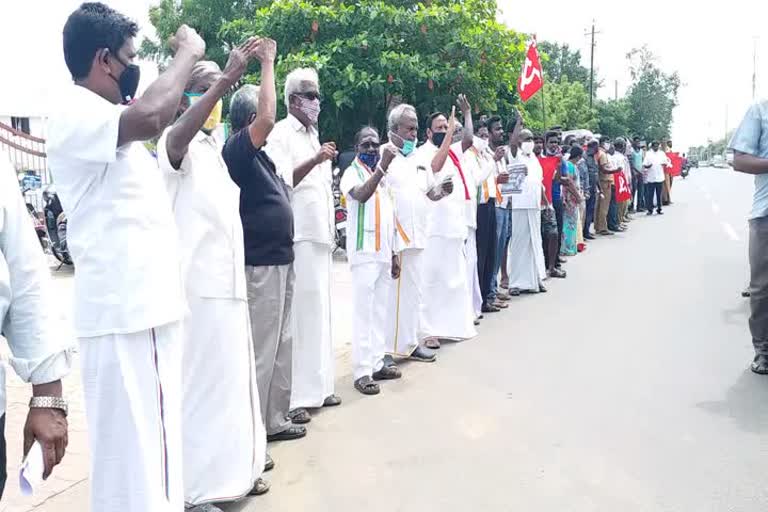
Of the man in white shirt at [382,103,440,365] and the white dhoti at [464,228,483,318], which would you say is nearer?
the man in white shirt at [382,103,440,365]

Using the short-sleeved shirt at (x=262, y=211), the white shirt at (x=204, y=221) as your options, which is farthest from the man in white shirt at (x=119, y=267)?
the short-sleeved shirt at (x=262, y=211)

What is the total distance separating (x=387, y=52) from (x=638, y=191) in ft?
37.8

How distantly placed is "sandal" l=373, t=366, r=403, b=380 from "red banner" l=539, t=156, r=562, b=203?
552 cm

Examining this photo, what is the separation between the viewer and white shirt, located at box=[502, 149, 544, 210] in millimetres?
9297

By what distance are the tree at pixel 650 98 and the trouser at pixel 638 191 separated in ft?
88.8

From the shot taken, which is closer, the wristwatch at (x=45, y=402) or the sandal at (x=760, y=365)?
the wristwatch at (x=45, y=402)

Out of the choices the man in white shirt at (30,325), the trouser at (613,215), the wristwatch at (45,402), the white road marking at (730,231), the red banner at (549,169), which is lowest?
the white road marking at (730,231)

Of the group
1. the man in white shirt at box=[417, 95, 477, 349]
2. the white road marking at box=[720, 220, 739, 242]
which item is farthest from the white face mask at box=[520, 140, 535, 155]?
the white road marking at box=[720, 220, 739, 242]

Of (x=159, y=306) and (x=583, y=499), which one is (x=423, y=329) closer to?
(x=583, y=499)

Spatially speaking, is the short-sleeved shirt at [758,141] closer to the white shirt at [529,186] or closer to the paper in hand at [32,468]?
the white shirt at [529,186]

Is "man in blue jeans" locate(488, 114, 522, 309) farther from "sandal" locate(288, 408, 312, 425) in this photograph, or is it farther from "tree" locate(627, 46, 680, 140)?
"tree" locate(627, 46, 680, 140)

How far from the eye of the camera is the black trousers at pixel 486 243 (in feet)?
26.9

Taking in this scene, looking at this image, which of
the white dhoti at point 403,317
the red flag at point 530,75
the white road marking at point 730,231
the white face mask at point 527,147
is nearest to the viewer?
the white dhoti at point 403,317

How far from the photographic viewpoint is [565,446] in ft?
14.2
